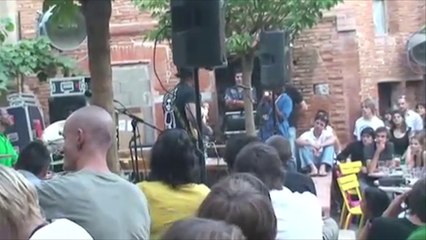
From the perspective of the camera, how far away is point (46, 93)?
1788 centimetres

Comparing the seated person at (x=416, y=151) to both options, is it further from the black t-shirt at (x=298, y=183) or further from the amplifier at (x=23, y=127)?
the black t-shirt at (x=298, y=183)

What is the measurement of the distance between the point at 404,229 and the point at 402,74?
1588 centimetres

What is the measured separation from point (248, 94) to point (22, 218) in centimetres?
1097

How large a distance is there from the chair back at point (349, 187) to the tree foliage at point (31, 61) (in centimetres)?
454

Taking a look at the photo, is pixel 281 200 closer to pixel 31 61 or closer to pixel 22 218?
pixel 22 218

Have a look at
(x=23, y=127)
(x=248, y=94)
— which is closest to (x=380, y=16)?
(x=248, y=94)

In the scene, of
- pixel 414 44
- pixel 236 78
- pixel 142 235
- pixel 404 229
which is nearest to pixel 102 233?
A: pixel 142 235

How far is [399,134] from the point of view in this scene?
1412 cm

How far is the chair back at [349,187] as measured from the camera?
1247 centimetres

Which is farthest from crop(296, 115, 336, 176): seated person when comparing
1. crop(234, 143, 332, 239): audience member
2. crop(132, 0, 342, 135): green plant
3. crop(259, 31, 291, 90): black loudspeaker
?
crop(234, 143, 332, 239): audience member

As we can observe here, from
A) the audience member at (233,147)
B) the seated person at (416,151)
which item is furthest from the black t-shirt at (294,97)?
the audience member at (233,147)

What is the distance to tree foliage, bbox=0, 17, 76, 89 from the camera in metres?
14.3

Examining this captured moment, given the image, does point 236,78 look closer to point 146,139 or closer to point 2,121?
point 146,139

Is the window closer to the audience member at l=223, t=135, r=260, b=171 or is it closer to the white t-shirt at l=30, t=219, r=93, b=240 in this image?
the audience member at l=223, t=135, r=260, b=171
